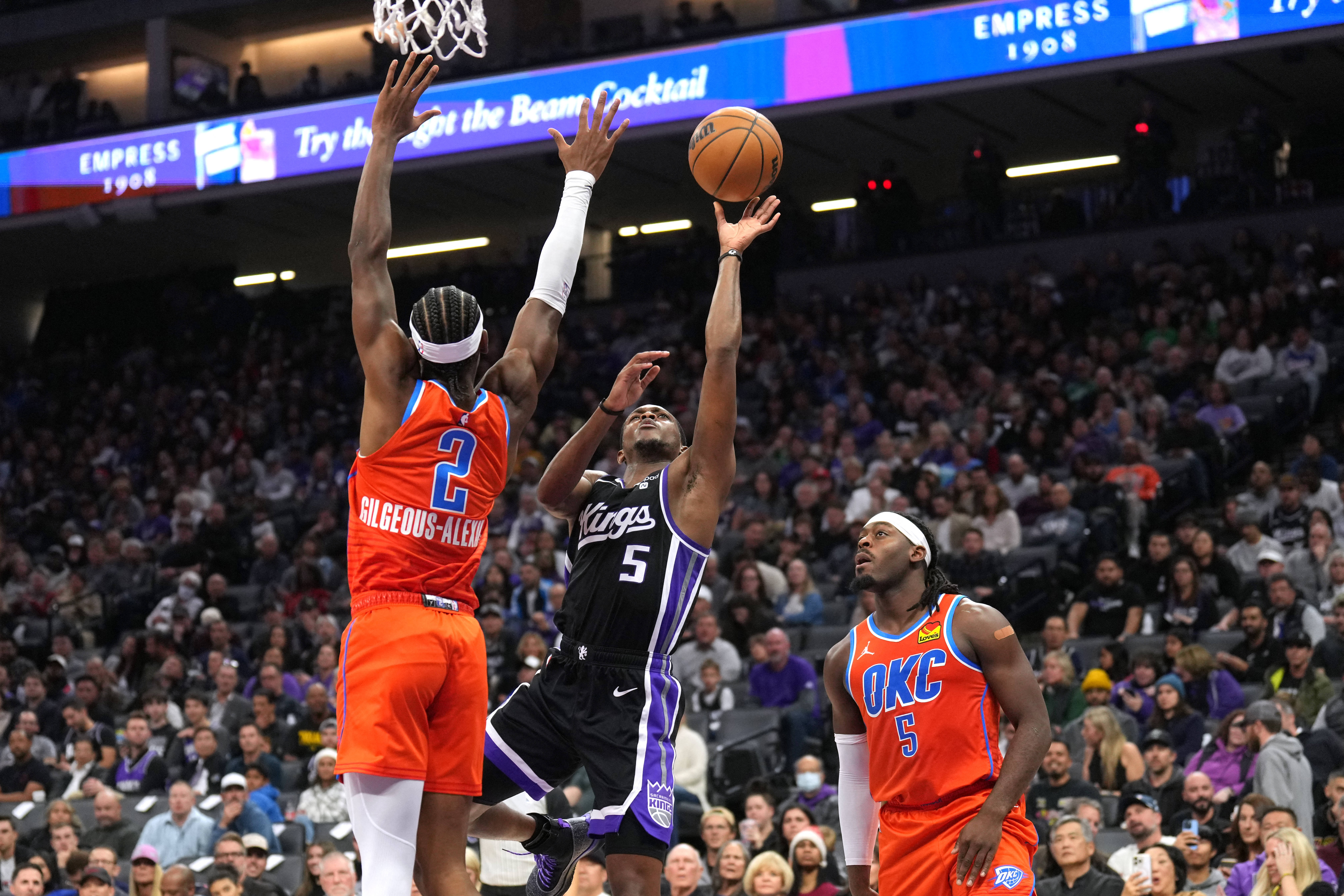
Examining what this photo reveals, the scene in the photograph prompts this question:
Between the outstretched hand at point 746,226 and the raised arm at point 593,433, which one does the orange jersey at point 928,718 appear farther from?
the outstretched hand at point 746,226

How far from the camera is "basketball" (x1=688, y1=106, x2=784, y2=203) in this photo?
251 inches

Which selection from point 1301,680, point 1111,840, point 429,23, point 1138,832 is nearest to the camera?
point 429,23

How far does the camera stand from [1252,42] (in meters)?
15.8

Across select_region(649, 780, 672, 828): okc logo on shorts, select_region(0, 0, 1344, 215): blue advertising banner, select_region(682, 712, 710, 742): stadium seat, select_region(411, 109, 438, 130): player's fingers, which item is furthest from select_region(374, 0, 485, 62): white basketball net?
select_region(0, 0, 1344, 215): blue advertising banner

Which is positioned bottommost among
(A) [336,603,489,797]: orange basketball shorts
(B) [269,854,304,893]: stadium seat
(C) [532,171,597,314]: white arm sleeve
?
(B) [269,854,304,893]: stadium seat

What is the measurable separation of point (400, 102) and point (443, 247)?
74.6 feet

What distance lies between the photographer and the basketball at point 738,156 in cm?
636

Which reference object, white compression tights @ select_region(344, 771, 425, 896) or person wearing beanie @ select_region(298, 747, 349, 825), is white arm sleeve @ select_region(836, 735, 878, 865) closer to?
white compression tights @ select_region(344, 771, 425, 896)

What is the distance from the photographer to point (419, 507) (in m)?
5.00

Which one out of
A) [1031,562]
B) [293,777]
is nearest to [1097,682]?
[1031,562]

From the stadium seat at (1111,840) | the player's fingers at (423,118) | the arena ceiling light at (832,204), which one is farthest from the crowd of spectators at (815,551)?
the player's fingers at (423,118)

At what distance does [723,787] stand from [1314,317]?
8.84 m

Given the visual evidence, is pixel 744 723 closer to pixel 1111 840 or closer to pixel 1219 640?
pixel 1111 840

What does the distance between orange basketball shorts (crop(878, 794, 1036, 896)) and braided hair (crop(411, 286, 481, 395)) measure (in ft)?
7.23
